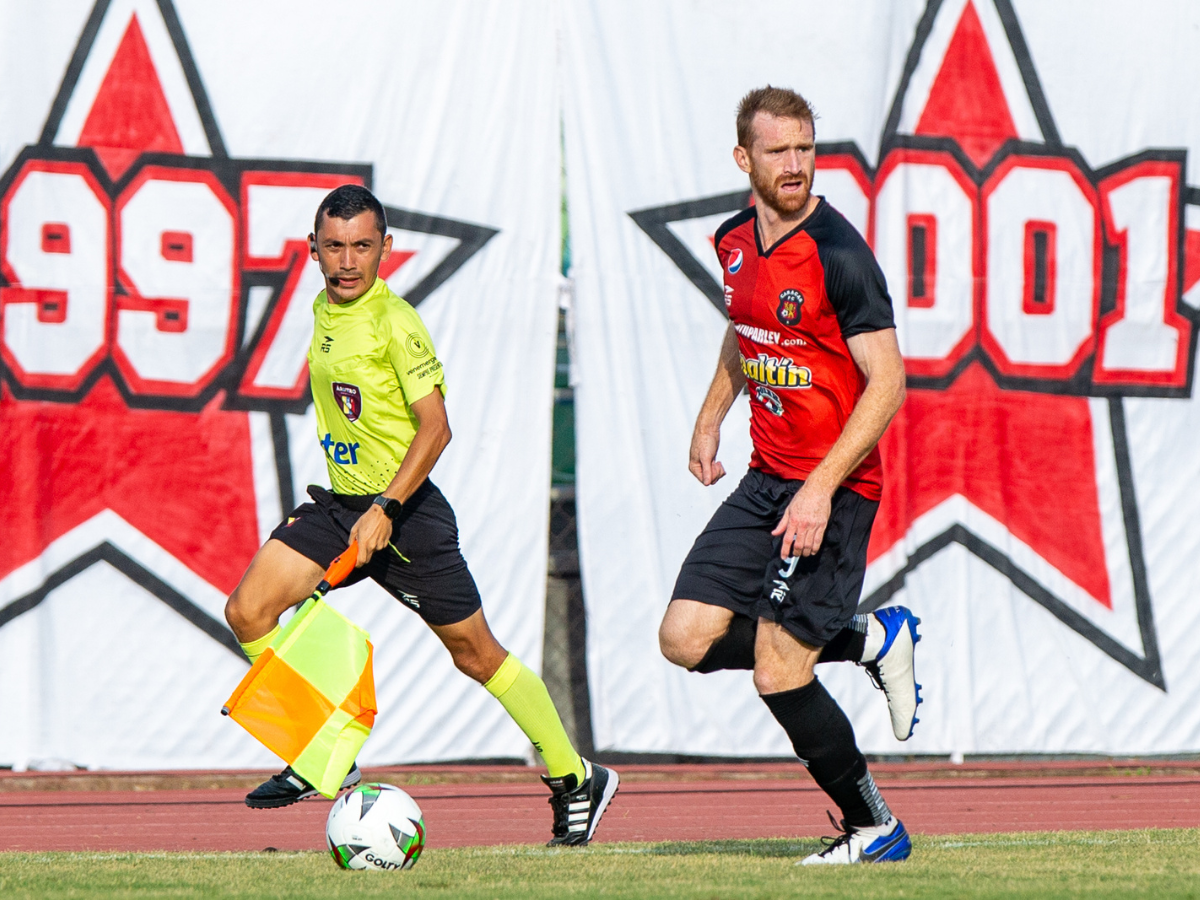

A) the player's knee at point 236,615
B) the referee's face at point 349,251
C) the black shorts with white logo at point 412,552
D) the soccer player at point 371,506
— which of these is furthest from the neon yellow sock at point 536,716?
the referee's face at point 349,251

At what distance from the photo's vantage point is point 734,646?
4.55m

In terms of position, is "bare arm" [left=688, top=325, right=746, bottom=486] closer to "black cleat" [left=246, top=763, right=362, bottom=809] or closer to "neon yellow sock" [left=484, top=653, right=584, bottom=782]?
"neon yellow sock" [left=484, top=653, right=584, bottom=782]

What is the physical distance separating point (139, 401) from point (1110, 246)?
493cm

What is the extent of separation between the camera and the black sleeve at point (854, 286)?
429cm

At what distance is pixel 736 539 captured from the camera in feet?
15.0

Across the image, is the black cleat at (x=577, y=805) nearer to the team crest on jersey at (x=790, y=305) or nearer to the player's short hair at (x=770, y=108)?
the team crest on jersey at (x=790, y=305)

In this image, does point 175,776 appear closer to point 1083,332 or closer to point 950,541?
point 950,541

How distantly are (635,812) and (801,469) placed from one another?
2.70 meters

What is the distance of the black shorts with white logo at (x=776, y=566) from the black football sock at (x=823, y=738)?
0.16m

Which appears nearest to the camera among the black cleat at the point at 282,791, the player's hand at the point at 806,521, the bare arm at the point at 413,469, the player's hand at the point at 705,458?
the player's hand at the point at 806,521

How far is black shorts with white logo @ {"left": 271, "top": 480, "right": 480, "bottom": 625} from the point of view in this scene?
521 centimetres

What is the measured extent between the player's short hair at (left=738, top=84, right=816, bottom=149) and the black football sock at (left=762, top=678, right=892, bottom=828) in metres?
1.53

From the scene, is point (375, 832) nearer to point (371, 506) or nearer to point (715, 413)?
point (371, 506)

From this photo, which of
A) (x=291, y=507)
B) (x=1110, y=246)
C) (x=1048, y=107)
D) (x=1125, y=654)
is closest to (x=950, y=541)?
(x=1125, y=654)
